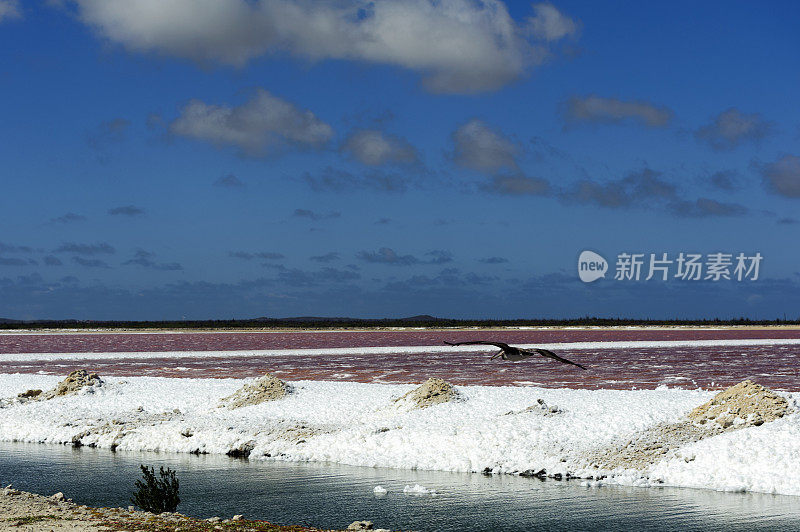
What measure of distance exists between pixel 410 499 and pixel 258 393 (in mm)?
10045

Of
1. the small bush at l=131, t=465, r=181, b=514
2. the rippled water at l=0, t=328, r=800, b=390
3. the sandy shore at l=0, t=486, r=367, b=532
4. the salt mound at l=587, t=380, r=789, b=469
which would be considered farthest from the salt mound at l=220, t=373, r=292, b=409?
the salt mound at l=587, t=380, r=789, b=469

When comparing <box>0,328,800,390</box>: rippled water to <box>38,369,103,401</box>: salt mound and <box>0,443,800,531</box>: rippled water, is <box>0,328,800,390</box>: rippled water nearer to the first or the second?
<box>38,369,103,401</box>: salt mound

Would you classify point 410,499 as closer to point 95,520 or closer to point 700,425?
point 95,520

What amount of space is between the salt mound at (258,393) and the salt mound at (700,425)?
9.72m

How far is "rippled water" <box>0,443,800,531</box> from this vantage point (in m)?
12.7

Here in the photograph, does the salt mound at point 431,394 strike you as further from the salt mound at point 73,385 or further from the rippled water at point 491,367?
the salt mound at point 73,385

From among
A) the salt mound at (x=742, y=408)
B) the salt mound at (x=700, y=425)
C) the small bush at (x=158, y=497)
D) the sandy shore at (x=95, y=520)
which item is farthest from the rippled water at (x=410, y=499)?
the salt mound at (x=742, y=408)

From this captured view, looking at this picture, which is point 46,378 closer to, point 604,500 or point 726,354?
point 604,500

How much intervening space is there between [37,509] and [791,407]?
14.3 metres

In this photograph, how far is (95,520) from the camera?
40.2 feet

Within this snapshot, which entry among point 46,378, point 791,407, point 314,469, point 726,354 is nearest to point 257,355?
point 46,378

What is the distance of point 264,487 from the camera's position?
50.4ft

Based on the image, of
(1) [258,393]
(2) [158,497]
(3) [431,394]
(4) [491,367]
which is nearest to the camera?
(2) [158,497]

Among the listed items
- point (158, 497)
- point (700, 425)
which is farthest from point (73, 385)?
point (700, 425)
